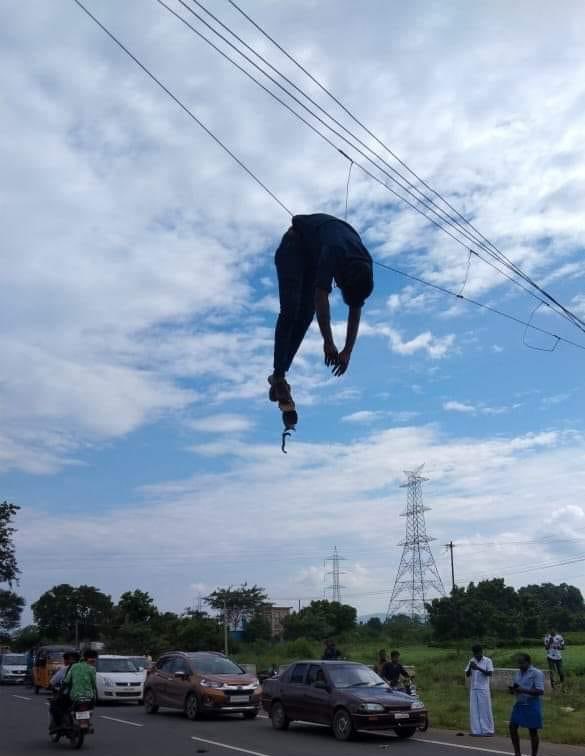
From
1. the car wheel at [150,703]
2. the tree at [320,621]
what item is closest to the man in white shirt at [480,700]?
the car wheel at [150,703]

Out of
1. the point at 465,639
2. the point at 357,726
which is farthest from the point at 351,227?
the point at 465,639

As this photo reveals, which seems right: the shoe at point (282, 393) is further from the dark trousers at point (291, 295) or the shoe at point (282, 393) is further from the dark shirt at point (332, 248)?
the dark shirt at point (332, 248)

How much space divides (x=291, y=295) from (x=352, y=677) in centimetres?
1290

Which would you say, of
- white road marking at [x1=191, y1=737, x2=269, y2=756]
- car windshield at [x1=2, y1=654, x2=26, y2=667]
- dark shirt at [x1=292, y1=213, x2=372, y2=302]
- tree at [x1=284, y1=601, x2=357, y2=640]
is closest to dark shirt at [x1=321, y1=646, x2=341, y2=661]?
white road marking at [x1=191, y1=737, x2=269, y2=756]

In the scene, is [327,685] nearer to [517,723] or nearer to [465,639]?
[517,723]

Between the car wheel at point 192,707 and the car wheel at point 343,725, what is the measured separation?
15.6 feet

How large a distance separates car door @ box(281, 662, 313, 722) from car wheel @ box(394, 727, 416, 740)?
6.11 ft

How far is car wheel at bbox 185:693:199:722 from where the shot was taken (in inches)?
826

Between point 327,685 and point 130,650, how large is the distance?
4058 centimetres

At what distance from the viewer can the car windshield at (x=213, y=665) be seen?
21.8 meters

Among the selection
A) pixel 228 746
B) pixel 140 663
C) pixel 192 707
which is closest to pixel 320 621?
pixel 140 663

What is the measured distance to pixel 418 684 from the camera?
31.3 m

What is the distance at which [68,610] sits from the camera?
85.7m

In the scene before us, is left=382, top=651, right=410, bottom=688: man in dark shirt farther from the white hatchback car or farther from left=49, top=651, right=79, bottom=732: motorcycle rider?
the white hatchback car
